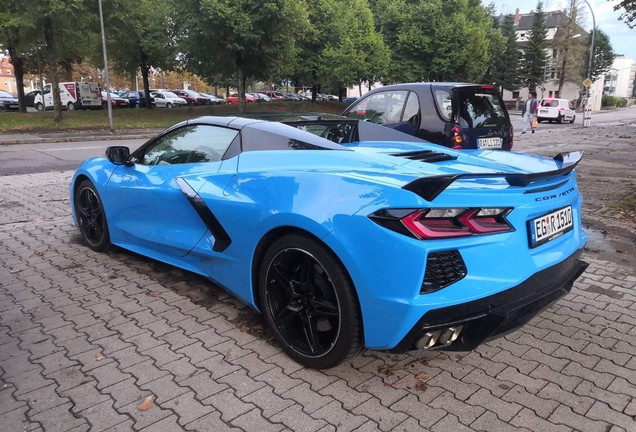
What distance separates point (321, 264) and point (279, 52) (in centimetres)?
2364

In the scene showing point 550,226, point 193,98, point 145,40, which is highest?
point 145,40

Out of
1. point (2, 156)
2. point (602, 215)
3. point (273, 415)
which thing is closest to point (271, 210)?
point (273, 415)

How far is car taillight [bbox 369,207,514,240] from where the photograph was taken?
2.19 metres

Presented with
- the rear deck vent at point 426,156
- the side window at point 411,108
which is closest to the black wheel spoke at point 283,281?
the rear deck vent at point 426,156

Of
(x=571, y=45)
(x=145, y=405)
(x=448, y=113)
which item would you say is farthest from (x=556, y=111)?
(x=145, y=405)

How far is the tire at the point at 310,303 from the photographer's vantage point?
7.90 ft

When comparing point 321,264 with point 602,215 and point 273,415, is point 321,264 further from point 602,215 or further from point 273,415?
point 602,215

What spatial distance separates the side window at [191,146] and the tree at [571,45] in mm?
67288

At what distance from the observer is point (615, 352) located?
2977mm

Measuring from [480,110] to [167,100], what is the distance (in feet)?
130

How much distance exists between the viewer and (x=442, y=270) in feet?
7.22

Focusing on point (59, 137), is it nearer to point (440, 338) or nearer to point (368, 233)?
point (368, 233)

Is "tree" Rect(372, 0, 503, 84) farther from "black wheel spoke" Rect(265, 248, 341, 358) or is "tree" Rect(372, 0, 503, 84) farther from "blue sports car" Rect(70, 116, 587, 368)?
"black wheel spoke" Rect(265, 248, 341, 358)

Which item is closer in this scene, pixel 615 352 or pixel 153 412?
pixel 153 412
